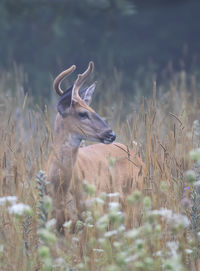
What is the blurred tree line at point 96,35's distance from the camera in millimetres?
11133

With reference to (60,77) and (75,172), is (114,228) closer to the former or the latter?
(75,172)

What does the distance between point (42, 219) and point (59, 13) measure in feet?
29.6

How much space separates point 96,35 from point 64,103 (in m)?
8.47

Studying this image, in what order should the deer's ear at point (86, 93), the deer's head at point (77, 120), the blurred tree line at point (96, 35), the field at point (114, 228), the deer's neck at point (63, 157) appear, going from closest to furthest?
1. the field at point (114, 228)
2. the deer's neck at point (63, 157)
3. the deer's head at point (77, 120)
4. the deer's ear at point (86, 93)
5. the blurred tree line at point (96, 35)

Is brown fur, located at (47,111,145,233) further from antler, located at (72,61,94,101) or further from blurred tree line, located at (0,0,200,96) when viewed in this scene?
blurred tree line, located at (0,0,200,96)

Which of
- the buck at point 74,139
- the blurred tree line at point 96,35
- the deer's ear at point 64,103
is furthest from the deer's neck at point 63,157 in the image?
the blurred tree line at point 96,35

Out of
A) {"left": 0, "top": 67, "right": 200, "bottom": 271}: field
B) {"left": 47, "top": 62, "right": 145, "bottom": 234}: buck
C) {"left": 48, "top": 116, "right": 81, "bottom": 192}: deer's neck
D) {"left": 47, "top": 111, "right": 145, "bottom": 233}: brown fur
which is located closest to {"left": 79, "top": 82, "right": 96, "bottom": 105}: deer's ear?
{"left": 47, "top": 62, "right": 145, "bottom": 234}: buck

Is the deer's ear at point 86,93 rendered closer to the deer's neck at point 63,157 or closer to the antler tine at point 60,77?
the antler tine at point 60,77

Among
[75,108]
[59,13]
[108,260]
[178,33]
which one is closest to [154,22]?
[178,33]

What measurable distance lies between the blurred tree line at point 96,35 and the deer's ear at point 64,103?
6650 mm

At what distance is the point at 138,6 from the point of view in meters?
12.7

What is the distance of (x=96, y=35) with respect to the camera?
12.6 meters

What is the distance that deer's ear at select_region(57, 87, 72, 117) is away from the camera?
14.3ft

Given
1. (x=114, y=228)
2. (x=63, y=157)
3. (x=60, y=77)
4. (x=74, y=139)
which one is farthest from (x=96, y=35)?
(x=114, y=228)
